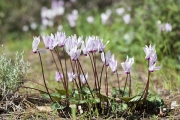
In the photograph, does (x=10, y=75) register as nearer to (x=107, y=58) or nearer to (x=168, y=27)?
(x=107, y=58)

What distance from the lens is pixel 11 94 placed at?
2670mm

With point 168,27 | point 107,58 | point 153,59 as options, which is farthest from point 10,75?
point 168,27

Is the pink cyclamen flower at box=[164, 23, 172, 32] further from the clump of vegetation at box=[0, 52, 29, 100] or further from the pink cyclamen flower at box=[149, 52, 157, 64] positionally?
the clump of vegetation at box=[0, 52, 29, 100]

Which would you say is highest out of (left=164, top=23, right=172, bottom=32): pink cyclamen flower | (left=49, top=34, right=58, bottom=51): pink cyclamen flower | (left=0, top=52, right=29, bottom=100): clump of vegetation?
(left=164, top=23, right=172, bottom=32): pink cyclamen flower

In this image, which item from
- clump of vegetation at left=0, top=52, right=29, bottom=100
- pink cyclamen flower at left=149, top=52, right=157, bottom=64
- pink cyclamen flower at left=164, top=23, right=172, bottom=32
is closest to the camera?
pink cyclamen flower at left=149, top=52, right=157, bottom=64

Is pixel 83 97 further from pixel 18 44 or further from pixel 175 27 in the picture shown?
pixel 18 44

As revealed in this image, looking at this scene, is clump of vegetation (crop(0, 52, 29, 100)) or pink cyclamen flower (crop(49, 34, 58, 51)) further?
clump of vegetation (crop(0, 52, 29, 100))

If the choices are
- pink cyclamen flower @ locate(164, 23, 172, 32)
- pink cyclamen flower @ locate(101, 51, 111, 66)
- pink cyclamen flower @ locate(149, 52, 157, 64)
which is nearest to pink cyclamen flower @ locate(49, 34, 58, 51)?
pink cyclamen flower @ locate(101, 51, 111, 66)

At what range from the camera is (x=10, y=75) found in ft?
8.41

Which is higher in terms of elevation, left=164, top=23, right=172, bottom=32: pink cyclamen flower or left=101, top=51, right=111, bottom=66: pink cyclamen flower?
left=164, top=23, right=172, bottom=32: pink cyclamen flower

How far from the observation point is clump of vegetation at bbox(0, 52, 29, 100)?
2.57m

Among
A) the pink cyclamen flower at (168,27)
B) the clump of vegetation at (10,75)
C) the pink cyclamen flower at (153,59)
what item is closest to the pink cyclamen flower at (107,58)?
the pink cyclamen flower at (153,59)

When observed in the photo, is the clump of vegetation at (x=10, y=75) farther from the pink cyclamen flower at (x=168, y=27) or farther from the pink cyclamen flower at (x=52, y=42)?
the pink cyclamen flower at (x=168, y=27)

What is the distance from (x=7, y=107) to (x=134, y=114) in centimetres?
95
